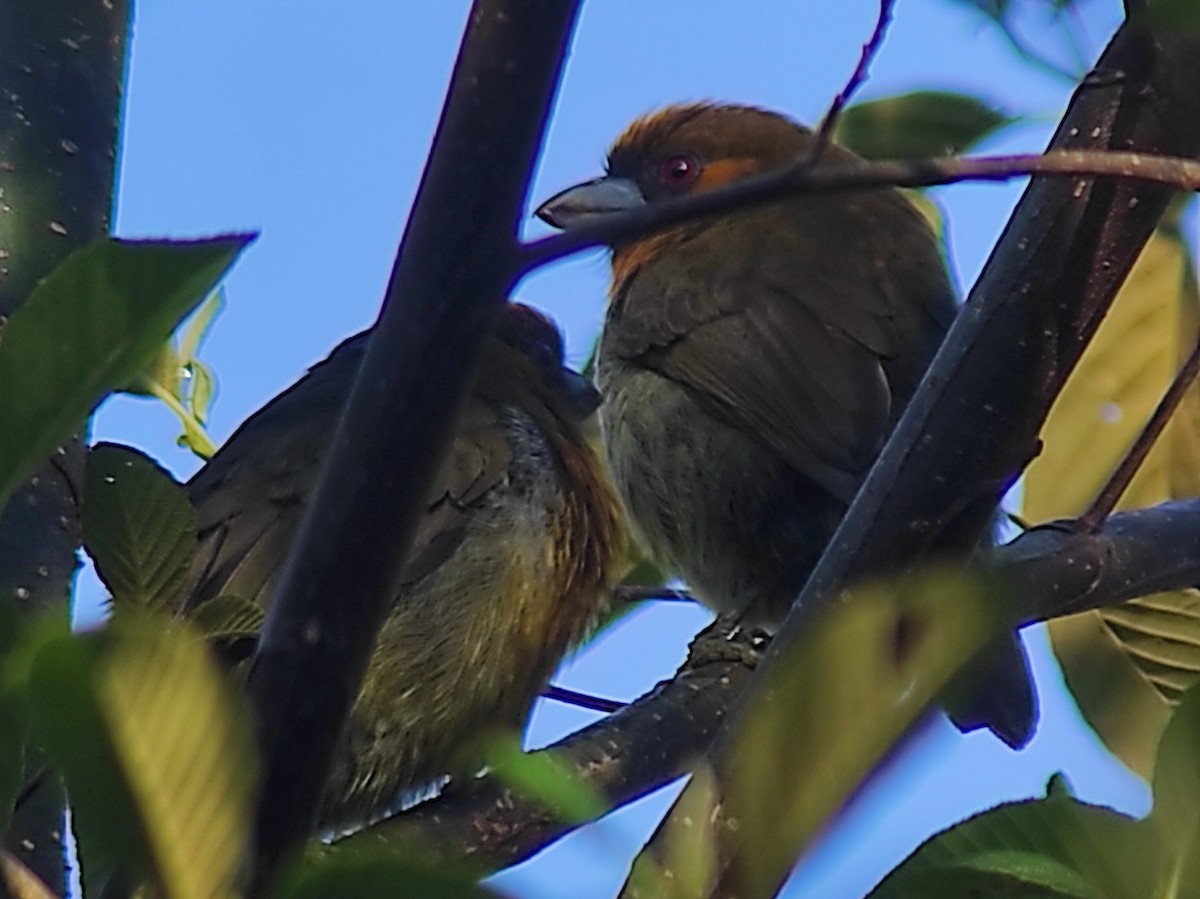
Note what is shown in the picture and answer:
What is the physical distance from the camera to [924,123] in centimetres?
165

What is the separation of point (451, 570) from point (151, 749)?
7.00 ft

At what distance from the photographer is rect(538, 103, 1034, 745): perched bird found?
11.5 feet

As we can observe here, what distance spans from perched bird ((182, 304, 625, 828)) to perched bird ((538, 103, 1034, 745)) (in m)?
0.38

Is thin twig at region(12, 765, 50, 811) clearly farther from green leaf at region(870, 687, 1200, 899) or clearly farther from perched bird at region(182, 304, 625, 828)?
perched bird at region(182, 304, 625, 828)

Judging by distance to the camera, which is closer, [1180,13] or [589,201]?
[1180,13]

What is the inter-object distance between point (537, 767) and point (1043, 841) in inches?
11.3

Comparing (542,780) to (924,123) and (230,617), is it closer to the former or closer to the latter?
(230,617)

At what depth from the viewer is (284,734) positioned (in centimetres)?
105

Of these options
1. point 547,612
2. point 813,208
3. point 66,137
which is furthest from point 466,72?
point 813,208

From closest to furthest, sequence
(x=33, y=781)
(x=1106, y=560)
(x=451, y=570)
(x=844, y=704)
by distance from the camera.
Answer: (x=844, y=704) < (x=33, y=781) < (x=1106, y=560) < (x=451, y=570)

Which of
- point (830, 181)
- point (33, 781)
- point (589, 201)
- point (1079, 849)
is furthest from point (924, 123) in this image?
point (589, 201)

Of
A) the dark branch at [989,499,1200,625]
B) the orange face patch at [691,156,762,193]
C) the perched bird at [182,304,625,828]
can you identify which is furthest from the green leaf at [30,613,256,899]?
the orange face patch at [691,156,762,193]

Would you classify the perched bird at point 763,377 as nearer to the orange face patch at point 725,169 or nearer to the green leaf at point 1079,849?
the orange face patch at point 725,169

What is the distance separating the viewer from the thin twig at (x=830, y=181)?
3.38 ft
